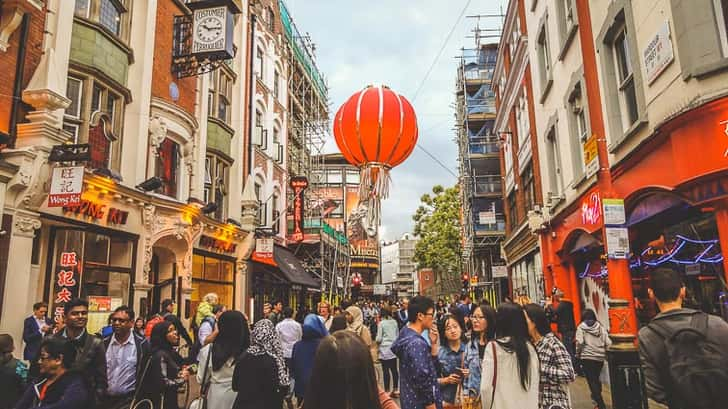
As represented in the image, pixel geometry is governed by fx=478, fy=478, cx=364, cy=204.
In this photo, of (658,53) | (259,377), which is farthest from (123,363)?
(658,53)

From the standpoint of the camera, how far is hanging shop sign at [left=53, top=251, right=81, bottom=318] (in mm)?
9906

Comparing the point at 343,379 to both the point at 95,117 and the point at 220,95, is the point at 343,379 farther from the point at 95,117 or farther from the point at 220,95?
the point at 220,95

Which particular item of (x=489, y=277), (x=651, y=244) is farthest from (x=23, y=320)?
(x=489, y=277)

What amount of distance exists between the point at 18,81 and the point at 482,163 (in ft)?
91.4

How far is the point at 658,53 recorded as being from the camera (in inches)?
312

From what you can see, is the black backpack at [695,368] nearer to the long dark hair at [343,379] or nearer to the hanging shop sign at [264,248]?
the long dark hair at [343,379]

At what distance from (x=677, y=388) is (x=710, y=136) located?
4829 millimetres

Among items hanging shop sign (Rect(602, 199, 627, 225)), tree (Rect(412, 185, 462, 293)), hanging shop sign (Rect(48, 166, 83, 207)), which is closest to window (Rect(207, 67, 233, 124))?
hanging shop sign (Rect(48, 166, 83, 207))

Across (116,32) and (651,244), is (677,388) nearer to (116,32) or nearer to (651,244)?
(651,244)

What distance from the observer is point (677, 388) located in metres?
3.27

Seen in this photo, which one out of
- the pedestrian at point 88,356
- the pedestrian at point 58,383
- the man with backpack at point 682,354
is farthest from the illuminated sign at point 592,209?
the pedestrian at point 58,383

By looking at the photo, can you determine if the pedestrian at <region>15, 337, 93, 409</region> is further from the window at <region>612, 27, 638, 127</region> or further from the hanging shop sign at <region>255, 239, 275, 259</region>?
the hanging shop sign at <region>255, 239, 275, 259</region>

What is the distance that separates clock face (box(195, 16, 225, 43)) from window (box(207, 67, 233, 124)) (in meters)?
3.31

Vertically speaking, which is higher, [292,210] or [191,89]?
[191,89]
